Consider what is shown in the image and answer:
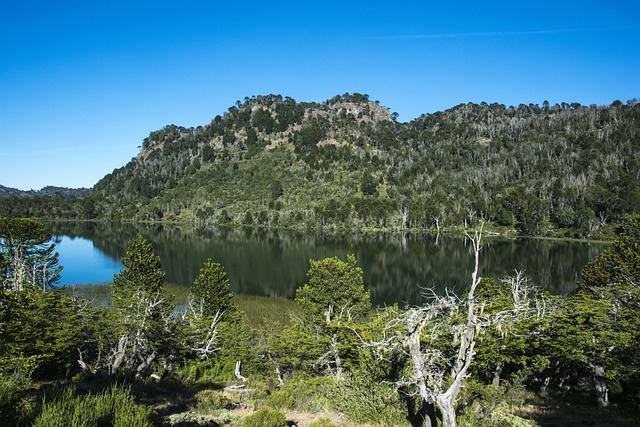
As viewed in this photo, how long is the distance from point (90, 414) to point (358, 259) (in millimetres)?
84351

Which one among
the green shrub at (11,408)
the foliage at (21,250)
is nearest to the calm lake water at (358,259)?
the foliage at (21,250)

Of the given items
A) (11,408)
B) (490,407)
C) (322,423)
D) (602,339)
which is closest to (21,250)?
(11,408)

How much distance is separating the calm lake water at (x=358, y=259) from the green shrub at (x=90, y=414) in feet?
157

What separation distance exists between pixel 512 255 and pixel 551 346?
280 feet

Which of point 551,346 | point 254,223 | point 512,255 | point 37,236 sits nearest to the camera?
point 551,346

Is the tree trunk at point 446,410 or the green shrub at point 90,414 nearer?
the green shrub at point 90,414

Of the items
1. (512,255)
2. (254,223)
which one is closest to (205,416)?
(512,255)

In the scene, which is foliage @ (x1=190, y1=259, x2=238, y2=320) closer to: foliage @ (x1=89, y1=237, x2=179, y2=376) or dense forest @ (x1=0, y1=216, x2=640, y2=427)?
dense forest @ (x1=0, y1=216, x2=640, y2=427)

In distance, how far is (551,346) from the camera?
813 inches

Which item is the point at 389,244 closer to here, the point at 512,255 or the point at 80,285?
the point at 512,255

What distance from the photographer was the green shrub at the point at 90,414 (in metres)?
7.82

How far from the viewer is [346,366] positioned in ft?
81.4

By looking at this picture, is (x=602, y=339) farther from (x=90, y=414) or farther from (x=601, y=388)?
(x=90, y=414)

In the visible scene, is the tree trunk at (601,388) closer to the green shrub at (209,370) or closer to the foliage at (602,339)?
the foliage at (602,339)
